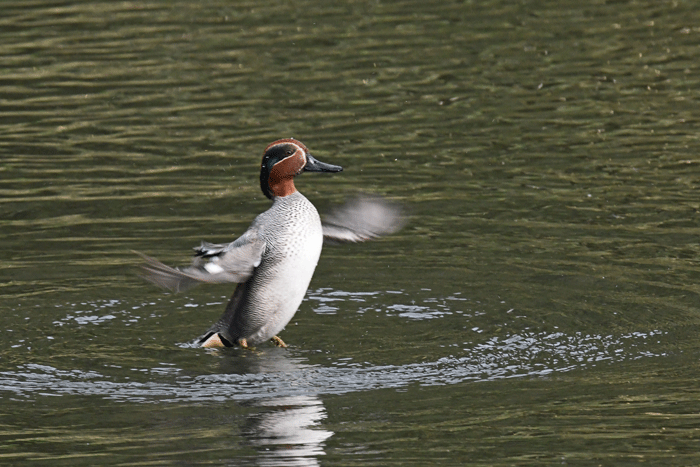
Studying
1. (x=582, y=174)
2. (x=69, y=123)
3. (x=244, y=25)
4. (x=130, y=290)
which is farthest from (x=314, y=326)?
(x=244, y=25)

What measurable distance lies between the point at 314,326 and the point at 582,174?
14.8ft

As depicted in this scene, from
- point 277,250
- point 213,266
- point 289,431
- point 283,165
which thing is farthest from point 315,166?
point 289,431

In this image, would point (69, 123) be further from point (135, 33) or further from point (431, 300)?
point (431, 300)

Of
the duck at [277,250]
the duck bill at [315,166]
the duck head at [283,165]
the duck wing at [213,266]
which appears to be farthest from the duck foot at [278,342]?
the duck bill at [315,166]

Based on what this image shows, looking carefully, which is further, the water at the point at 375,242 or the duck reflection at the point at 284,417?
the water at the point at 375,242

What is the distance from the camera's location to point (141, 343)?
896 cm

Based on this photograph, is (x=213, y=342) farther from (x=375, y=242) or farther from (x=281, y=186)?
(x=375, y=242)

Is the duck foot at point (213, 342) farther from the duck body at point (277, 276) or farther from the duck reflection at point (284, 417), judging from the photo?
the duck reflection at point (284, 417)

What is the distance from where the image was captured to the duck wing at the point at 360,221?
30.3ft

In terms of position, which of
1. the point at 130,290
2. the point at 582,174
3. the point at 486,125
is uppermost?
the point at 486,125

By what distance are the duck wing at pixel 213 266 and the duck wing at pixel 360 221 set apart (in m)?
0.73

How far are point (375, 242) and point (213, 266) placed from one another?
3.42 m

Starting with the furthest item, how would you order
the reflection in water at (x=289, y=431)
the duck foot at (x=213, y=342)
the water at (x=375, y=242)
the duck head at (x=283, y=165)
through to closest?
the duck head at (x=283, y=165), the duck foot at (x=213, y=342), the water at (x=375, y=242), the reflection in water at (x=289, y=431)

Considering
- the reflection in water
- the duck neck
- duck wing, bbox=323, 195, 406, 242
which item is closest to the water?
the reflection in water
